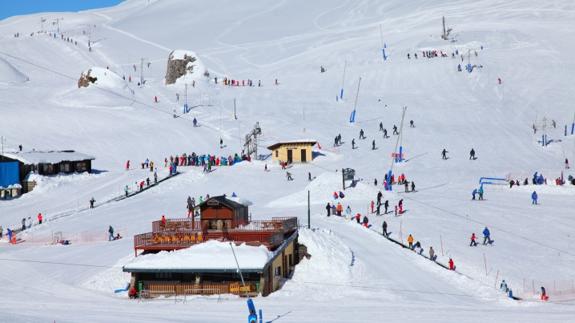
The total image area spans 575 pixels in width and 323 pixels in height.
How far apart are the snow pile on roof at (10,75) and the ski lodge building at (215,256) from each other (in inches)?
2418

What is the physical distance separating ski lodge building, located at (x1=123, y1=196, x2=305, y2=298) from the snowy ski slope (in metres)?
0.75

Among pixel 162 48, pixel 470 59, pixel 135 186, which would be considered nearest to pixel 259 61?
pixel 162 48

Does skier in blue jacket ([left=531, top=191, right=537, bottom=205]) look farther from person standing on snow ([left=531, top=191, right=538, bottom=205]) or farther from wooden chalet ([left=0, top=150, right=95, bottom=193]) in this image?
wooden chalet ([left=0, top=150, right=95, bottom=193])

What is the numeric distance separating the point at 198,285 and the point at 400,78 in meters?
59.3

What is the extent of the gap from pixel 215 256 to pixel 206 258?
29 cm

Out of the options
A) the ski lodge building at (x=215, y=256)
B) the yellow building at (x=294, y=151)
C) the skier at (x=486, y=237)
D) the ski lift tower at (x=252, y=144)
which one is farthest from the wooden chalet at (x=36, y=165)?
the skier at (x=486, y=237)

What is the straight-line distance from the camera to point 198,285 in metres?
23.7

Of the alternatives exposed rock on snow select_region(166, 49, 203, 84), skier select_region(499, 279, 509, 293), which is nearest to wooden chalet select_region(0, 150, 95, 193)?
skier select_region(499, 279, 509, 293)

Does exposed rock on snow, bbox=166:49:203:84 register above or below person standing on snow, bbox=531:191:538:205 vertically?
above

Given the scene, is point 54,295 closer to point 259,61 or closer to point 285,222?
point 285,222

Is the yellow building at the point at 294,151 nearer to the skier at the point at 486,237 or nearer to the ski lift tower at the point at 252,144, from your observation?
Result: the ski lift tower at the point at 252,144

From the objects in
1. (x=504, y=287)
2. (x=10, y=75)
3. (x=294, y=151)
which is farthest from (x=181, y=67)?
(x=504, y=287)

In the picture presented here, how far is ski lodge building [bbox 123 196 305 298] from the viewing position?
927 inches

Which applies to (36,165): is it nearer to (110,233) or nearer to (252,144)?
(252,144)
